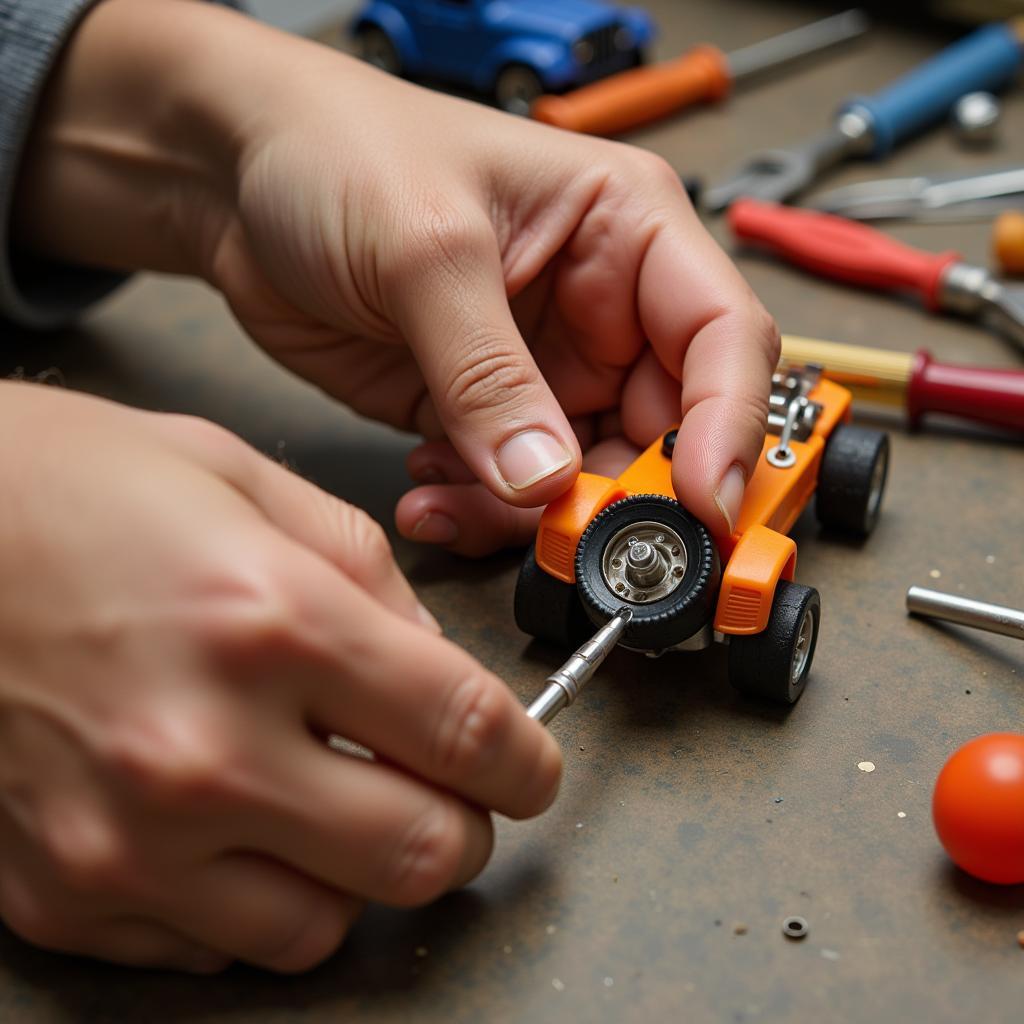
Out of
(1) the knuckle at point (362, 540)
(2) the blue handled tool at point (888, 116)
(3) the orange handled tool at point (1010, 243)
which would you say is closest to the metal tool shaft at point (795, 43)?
(2) the blue handled tool at point (888, 116)

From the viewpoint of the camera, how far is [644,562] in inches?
37.4

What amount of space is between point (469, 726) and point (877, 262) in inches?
42.2

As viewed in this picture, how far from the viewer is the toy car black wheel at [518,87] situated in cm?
195

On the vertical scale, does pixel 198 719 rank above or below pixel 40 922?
above

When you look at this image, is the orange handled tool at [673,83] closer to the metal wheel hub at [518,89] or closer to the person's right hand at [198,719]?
the metal wheel hub at [518,89]

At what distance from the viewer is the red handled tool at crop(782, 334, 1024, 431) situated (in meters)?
1.27

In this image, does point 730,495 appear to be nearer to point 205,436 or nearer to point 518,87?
point 205,436

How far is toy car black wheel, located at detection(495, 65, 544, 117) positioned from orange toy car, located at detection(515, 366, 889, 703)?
109cm

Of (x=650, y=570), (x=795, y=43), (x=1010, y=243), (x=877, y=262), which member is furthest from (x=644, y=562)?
(x=795, y=43)

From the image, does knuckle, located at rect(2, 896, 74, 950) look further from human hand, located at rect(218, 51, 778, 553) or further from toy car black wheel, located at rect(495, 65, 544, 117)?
toy car black wheel, located at rect(495, 65, 544, 117)

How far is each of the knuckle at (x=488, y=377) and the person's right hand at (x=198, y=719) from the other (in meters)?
0.28

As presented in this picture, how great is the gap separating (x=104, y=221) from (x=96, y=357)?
0.20m

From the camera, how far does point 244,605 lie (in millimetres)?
658

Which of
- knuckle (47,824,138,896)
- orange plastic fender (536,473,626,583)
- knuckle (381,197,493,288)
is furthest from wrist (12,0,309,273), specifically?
knuckle (47,824,138,896)
